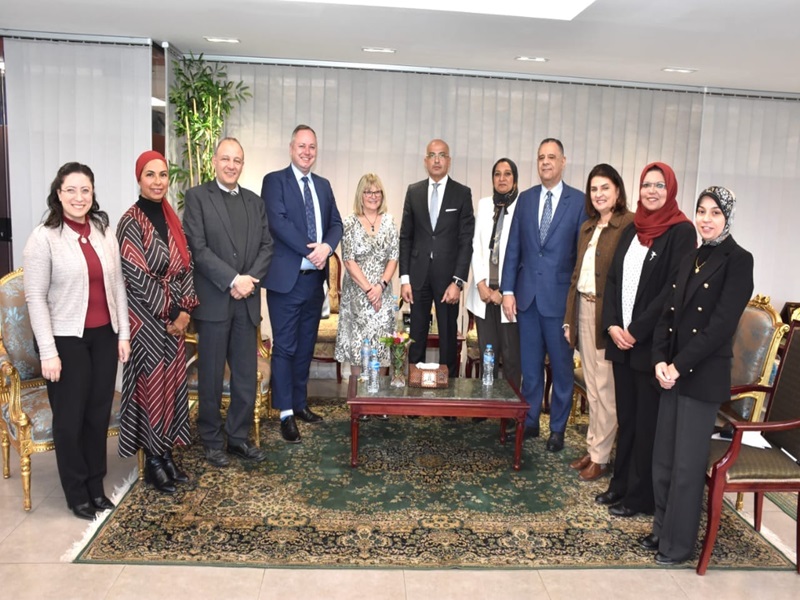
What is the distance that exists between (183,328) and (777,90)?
20.8 feet

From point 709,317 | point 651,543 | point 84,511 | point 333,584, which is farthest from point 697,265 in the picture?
point 84,511

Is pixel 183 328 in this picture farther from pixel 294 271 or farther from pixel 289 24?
pixel 289 24

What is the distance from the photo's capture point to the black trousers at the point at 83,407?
322 cm

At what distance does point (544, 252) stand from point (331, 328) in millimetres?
1992

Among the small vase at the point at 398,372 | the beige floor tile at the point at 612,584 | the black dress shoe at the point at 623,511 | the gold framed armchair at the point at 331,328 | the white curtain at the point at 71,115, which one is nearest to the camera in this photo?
the beige floor tile at the point at 612,584

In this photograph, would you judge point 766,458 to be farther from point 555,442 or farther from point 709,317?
point 555,442

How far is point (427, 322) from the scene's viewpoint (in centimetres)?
489

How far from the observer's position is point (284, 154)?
6.74m

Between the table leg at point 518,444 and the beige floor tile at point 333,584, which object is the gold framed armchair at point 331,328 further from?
the beige floor tile at point 333,584

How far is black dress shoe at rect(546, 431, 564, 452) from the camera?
4434 millimetres

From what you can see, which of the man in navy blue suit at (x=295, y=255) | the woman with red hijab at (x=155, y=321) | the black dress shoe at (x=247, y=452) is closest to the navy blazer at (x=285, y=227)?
the man in navy blue suit at (x=295, y=255)

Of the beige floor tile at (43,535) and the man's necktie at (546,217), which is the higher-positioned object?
the man's necktie at (546,217)

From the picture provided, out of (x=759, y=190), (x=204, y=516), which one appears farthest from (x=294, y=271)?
(x=759, y=190)

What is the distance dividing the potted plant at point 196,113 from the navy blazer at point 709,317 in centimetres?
445
